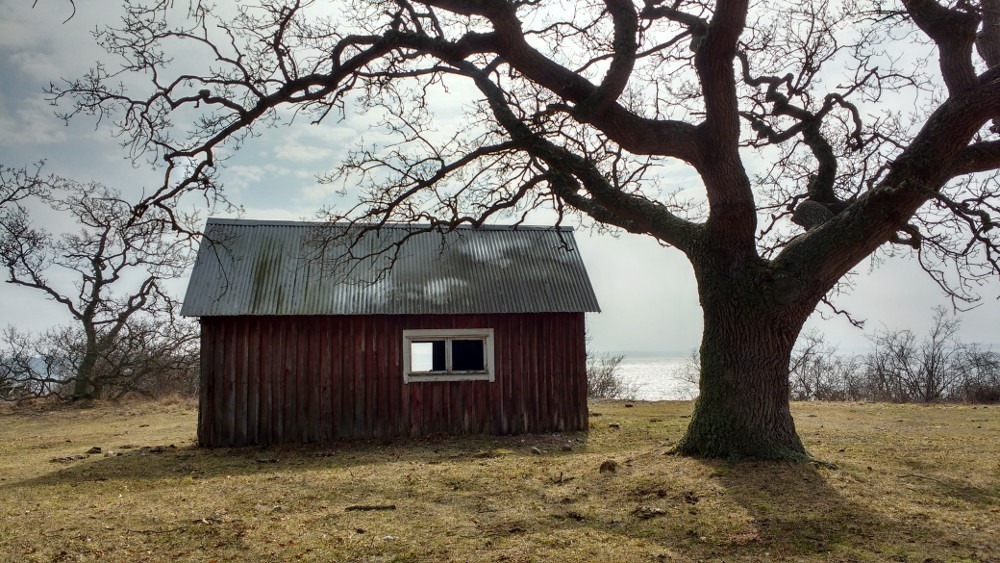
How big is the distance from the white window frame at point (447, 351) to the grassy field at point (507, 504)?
6.88 feet

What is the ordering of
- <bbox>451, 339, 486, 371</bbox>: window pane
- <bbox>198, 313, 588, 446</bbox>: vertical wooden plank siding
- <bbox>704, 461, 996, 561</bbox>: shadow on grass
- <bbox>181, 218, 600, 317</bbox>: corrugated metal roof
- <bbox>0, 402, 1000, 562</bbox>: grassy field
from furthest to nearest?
<bbox>451, 339, 486, 371</bbox>: window pane
<bbox>181, 218, 600, 317</bbox>: corrugated metal roof
<bbox>198, 313, 588, 446</bbox>: vertical wooden plank siding
<bbox>0, 402, 1000, 562</bbox>: grassy field
<bbox>704, 461, 996, 561</bbox>: shadow on grass

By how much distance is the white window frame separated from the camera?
14246 millimetres

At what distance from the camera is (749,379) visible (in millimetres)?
8852

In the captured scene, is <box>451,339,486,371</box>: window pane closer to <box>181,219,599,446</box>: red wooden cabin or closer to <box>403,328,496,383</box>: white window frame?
<box>181,219,599,446</box>: red wooden cabin

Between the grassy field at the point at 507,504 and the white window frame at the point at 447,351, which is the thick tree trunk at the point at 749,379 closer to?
A: the grassy field at the point at 507,504

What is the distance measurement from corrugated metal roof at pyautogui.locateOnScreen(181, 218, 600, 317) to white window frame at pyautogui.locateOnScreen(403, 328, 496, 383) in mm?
497

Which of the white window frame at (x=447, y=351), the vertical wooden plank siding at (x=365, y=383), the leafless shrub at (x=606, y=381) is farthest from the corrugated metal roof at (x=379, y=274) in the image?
the leafless shrub at (x=606, y=381)

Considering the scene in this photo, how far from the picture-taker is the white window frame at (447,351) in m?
14.2

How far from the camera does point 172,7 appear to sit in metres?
9.58

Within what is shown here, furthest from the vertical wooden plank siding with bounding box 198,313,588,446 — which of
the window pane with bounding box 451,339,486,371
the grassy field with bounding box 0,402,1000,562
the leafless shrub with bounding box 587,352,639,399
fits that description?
the leafless shrub with bounding box 587,352,639,399

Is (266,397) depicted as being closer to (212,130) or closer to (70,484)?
(70,484)

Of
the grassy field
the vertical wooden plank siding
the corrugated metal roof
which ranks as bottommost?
the grassy field

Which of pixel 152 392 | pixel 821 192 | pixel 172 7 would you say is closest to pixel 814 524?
pixel 821 192

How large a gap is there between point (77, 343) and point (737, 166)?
81.4 ft
